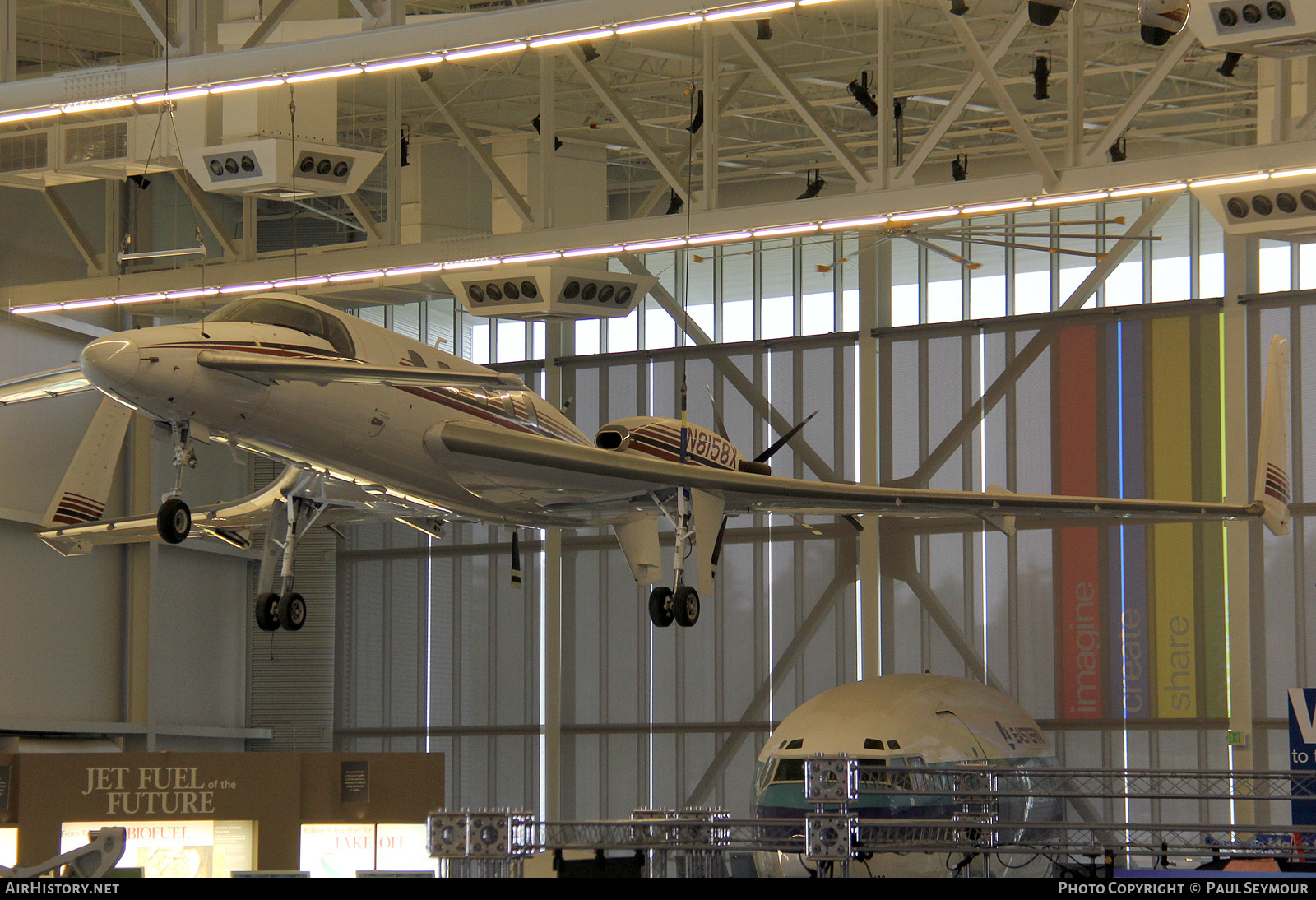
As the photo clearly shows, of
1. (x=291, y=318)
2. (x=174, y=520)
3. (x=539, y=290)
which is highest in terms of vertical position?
(x=539, y=290)

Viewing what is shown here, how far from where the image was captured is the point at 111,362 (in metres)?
11.1

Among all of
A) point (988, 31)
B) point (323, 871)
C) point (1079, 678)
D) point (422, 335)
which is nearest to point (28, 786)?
point (323, 871)

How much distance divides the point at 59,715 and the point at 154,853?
605 cm

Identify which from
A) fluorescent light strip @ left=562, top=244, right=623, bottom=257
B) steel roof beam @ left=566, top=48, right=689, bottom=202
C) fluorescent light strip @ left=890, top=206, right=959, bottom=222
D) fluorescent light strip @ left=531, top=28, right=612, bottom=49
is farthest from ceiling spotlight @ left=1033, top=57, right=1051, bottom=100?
fluorescent light strip @ left=531, top=28, right=612, bottom=49

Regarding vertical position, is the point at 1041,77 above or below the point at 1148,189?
above

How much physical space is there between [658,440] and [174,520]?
17.3 ft

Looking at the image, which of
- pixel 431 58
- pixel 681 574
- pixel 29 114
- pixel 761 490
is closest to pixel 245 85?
pixel 431 58

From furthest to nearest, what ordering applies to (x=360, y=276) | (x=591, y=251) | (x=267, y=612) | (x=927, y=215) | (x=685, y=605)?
(x=360, y=276), (x=591, y=251), (x=927, y=215), (x=685, y=605), (x=267, y=612)

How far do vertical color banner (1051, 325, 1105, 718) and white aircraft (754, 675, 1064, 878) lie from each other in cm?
696

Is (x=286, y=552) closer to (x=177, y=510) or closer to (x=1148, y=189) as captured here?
(x=177, y=510)

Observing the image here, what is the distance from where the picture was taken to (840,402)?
85.1 feet

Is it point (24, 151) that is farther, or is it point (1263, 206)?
point (24, 151)

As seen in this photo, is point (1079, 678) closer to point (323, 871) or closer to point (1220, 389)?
point (1220, 389)

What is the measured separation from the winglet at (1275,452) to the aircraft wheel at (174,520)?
11662 millimetres
